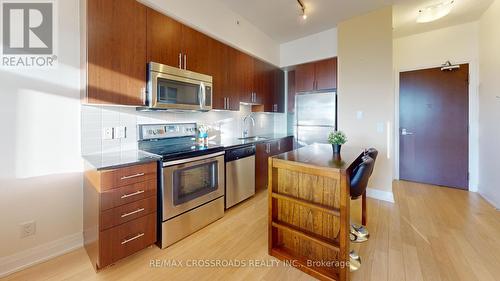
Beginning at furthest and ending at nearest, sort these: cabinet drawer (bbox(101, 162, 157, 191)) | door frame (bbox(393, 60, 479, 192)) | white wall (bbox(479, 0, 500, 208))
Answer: door frame (bbox(393, 60, 479, 192)) → white wall (bbox(479, 0, 500, 208)) → cabinet drawer (bbox(101, 162, 157, 191))

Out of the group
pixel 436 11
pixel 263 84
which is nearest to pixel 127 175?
pixel 263 84

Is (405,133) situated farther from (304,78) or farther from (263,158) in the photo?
(263,158)

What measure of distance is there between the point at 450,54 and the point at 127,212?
17.6ft

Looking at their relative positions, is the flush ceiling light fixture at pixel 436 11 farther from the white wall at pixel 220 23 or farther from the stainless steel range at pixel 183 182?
the stainless steel range at pixel 183 182

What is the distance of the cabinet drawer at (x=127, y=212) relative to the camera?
1.59 m

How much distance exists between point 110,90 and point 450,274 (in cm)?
321

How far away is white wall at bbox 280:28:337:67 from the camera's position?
3699 mm

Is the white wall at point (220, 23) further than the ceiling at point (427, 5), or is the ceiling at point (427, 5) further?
the ceiling at point (427, 5)

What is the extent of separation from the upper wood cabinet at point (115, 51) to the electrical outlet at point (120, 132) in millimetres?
357

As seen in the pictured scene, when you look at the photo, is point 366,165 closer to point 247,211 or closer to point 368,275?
point 368,275

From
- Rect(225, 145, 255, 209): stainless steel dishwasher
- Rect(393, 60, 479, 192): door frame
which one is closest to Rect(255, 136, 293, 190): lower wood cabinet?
Rect(225, 145, 255, 209): stainless steel dishwasher

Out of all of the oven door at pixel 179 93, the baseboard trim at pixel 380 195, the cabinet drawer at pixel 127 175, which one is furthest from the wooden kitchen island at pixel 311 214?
the baseboard trim at pixel 380 195

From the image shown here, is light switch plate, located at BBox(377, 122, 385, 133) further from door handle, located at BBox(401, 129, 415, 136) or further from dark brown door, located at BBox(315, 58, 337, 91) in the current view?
door handle, located at BBox(401, 129, 415, 136)

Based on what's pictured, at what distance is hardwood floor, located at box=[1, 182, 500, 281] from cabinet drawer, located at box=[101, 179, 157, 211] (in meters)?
0.55
